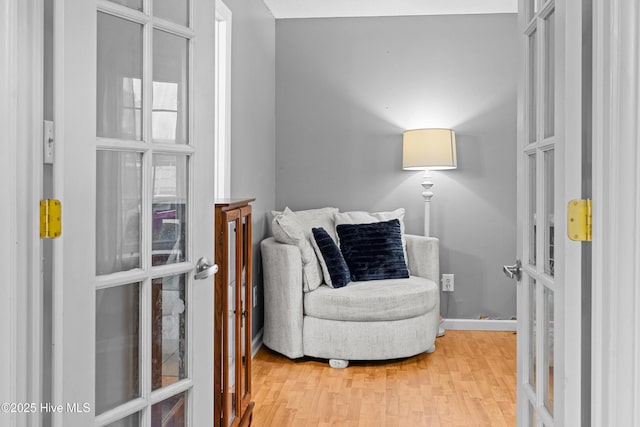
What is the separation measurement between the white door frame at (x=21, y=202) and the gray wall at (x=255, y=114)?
2258 millimetres

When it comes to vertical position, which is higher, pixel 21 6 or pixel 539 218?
pixel 21 6

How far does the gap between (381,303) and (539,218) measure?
Answer: 222 centimetres

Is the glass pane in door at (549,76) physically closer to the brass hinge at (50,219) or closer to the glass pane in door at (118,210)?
the glass pane in door at (118,210)

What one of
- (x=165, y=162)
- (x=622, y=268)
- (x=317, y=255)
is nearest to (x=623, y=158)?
(x=622, y=268)

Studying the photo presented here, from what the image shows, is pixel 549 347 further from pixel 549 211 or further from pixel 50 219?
pixel 50 219

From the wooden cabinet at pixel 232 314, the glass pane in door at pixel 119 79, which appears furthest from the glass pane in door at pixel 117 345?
the wooden cabinet at pixel 232 314

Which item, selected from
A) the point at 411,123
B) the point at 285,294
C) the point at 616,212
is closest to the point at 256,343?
the point at 285,294

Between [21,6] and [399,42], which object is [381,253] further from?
[21,6]

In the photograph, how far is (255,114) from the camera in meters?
4.25

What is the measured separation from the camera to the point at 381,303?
3.81 m

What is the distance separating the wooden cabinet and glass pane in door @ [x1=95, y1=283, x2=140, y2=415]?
22.8 inches

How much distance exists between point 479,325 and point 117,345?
3.72m

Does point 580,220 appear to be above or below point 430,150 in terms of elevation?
below

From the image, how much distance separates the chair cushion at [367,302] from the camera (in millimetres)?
3801
